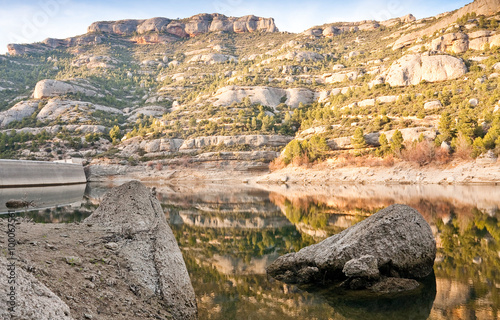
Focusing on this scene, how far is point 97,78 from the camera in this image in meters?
142

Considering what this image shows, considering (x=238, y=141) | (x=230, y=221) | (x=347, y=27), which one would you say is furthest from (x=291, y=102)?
(x=347, y=27)

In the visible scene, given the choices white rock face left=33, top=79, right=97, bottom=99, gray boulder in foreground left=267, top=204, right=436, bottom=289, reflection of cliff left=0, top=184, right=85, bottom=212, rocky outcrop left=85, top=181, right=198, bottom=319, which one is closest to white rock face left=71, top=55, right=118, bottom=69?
white rock face left=33, top=79, right=97, bottom=99

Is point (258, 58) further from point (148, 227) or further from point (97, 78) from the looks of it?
point (148, 227)

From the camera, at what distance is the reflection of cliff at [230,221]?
61.0 ft

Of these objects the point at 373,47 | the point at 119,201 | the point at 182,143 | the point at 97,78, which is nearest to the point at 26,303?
the point at 119,201

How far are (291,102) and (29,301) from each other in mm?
103443

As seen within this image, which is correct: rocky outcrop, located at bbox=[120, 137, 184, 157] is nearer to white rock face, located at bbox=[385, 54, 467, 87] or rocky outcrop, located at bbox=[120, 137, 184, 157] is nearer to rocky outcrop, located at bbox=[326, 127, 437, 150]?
rocky outcrop, located at bbox=[326, 127, 437, 150]

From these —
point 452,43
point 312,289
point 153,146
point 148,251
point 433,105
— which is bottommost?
point 312,289

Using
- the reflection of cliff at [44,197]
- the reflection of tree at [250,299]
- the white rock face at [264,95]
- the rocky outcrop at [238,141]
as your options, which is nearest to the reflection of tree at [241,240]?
the reflection of tree at [250,299]

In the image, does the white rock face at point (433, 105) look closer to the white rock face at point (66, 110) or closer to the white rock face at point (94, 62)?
the white rock face at point (66, 110)

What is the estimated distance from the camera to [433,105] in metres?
67.2

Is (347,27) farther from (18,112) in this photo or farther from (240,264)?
(240,264)

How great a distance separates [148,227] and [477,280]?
30.2ft

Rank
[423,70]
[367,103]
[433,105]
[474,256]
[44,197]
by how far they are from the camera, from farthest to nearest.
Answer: [423,70] → [367,103] → [433,105] → [44,197] → [474,256]
